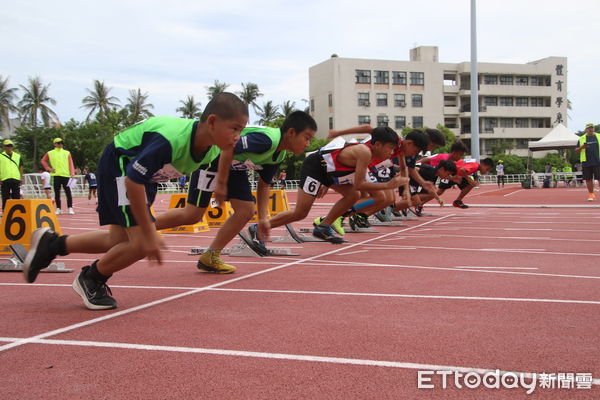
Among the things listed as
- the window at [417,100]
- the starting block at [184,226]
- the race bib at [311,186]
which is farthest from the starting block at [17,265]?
the window at [417,100]

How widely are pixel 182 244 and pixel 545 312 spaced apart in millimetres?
5610

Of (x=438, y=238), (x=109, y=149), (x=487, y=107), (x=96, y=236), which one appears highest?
(x=487, y=107)

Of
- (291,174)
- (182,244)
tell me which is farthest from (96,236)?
(291,174)

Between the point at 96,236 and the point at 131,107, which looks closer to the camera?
the point at 96,236

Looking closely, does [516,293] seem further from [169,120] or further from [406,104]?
[406,104]

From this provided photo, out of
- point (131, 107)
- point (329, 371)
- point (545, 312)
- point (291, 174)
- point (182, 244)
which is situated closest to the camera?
point (329, 371)

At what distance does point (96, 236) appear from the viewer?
153 inches

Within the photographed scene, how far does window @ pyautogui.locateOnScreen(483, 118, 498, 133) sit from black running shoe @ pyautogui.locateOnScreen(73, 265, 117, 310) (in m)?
66.7

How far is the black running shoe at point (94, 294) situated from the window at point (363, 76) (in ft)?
191

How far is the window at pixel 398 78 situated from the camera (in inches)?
2430

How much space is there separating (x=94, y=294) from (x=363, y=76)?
193 feet

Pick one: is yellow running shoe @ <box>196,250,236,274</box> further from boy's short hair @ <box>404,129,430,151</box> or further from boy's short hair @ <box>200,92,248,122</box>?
boy's short hair @ <box>404,129,430,151</box>

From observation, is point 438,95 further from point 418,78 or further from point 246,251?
point 246,251

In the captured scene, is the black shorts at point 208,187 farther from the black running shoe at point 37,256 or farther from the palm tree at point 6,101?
the palm tree at point 6,101
